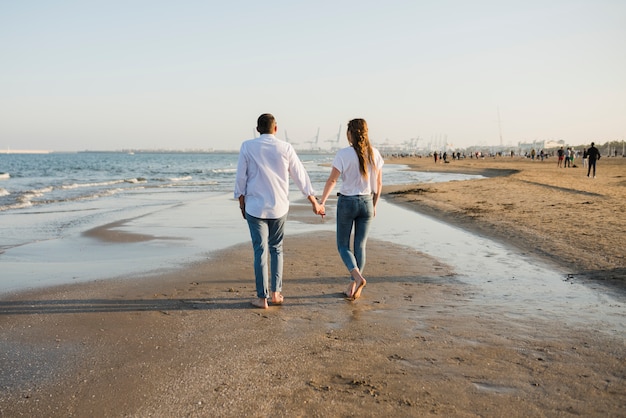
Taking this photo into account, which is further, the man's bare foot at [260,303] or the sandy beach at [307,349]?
the man's bare foot at [260,303]

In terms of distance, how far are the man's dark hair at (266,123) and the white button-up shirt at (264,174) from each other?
0.21ft

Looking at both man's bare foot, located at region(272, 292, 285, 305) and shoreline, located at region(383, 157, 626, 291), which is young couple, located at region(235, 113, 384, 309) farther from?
shoreline, located at region(383, 157, 626, 291)

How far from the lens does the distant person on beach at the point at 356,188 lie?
532 centimetres

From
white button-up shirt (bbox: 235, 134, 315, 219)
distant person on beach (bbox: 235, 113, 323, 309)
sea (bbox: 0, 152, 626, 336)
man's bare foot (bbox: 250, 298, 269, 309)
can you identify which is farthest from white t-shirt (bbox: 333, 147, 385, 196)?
sea (bbox: 0, 152, 626, 336)

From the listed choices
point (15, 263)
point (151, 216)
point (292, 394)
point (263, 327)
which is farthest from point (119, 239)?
point (292, 394)

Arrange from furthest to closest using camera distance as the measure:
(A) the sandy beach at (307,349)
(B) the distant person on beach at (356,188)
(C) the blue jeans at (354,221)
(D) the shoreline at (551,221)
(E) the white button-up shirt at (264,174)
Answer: (D) the shoreline at (551,221)
(C) the blue jeans at (354,221)
(B) the distant person on beach at (356,188)
(E) the white button-up shirt at (264,174)
(A) the sandy beach at (307,349)

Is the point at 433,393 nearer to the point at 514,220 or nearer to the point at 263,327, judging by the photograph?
the point at 263,327

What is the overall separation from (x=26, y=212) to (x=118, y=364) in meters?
14.5

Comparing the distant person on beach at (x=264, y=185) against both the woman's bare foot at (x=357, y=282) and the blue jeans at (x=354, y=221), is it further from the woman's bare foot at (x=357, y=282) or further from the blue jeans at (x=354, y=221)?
the woman's bare foot at (x=357, y=282)

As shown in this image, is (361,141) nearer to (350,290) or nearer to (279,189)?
(279,189)

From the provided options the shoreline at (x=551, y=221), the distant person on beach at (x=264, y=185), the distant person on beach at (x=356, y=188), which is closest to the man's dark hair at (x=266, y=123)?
the distant person on beach at (x=264, y=185)

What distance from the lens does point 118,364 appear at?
11.8 feet

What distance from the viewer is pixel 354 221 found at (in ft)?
18.5

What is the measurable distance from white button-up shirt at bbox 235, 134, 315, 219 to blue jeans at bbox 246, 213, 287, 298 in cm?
10
